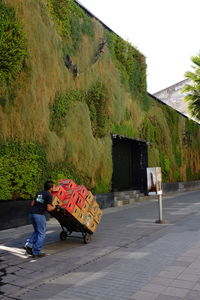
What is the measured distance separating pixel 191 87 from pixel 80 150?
24.4 m

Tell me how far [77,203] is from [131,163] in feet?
45.6

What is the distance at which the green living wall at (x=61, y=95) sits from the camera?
1078 cm

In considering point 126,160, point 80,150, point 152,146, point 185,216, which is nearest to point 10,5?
point 80,150

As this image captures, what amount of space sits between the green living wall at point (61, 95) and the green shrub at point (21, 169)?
32 mm

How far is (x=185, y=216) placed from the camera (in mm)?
12383

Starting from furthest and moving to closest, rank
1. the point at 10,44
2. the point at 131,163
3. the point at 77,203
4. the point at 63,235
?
the point at 131,163 → the point at 10,44 → the point at 63,235 → the point at 77,203

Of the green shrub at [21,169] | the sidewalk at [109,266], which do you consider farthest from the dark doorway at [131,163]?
the sidewalk at [109,266]

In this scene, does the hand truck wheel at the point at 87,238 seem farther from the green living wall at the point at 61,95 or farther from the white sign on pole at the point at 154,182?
the green living wall at the point at 61,95

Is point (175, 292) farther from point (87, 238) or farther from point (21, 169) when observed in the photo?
point (21, 169)

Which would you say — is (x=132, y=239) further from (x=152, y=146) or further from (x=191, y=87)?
(x=191, y=87)

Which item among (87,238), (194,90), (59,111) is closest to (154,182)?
(87,238)

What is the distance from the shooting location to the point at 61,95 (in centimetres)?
1321

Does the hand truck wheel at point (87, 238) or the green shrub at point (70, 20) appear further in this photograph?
the green shrub at point (70, 20)

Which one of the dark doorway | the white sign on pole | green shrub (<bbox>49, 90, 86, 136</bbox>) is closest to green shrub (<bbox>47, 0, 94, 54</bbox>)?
green shrub (<bbox>49, 90, 86, 136</bbox>)
